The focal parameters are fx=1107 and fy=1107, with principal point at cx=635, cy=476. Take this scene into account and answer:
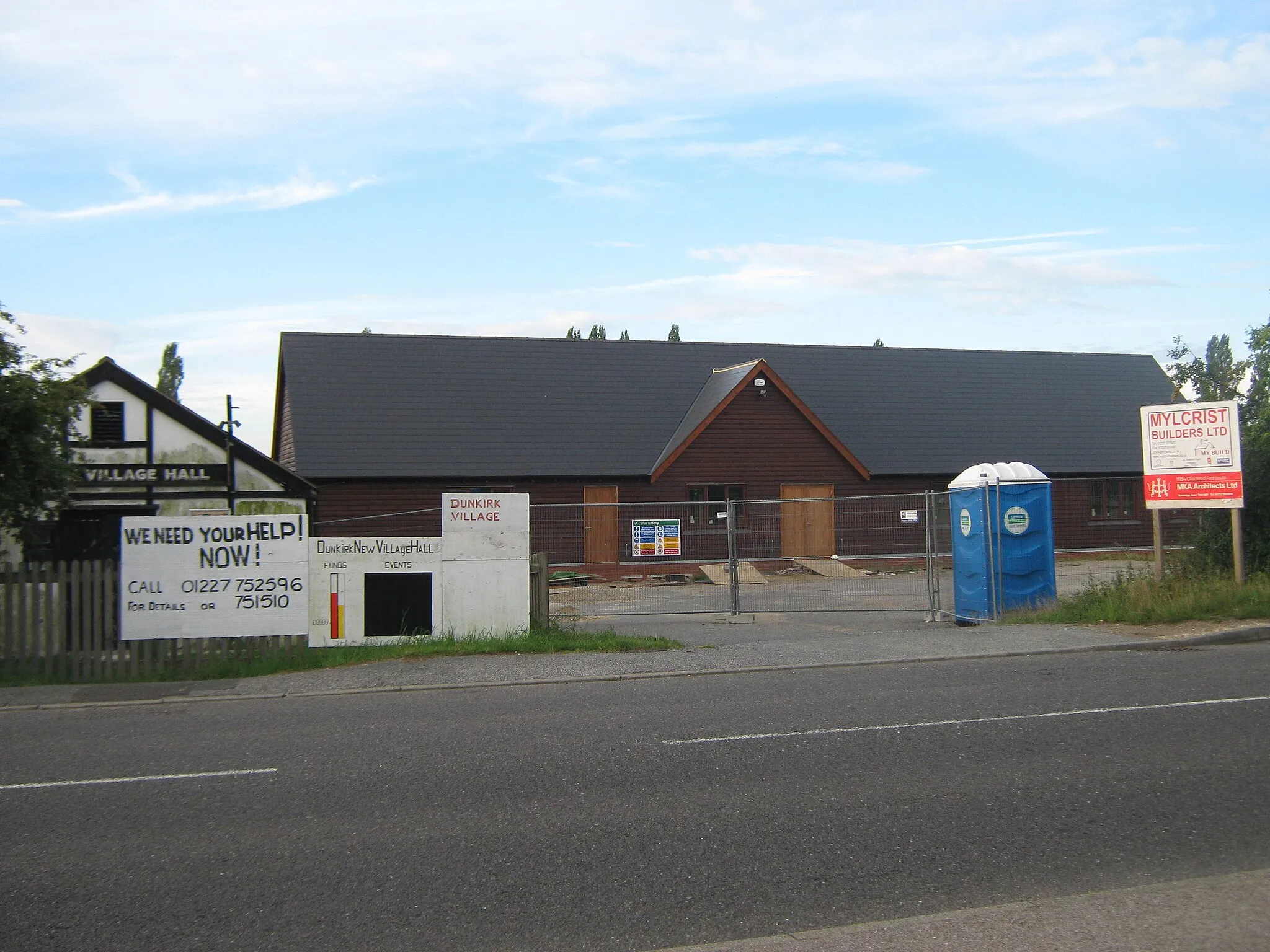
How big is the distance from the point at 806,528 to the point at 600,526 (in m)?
5.51

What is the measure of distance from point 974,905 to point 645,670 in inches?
314

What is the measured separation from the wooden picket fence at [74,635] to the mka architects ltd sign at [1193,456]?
46.8 feet

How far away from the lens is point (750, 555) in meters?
26.3

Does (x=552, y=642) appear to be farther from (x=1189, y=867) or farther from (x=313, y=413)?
(x=313, y=413)

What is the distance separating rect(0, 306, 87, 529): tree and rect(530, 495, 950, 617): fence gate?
→ 7.80m

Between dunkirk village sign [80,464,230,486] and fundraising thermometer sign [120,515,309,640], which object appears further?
dunkirk village sign [80,464,230,486]

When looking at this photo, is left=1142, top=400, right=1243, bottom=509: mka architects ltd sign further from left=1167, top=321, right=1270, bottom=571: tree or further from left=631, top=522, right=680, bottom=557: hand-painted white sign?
left=631, top=522, right=680, bottom=557: hand-painted white sign

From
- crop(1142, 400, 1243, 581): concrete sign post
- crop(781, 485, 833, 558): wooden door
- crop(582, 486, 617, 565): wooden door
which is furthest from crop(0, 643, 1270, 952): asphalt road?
crop(582, 486, 617, 565): wooden door

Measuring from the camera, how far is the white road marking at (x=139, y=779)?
795 cm

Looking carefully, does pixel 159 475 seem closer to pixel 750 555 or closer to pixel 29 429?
pixel 29 429

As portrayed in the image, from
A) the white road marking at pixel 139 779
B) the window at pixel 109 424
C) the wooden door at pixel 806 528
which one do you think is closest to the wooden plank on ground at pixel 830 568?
the wooden door at pixel 806 528

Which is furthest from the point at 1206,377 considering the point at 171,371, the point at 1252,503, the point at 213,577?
the point at 171,371

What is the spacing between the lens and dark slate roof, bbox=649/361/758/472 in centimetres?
3328

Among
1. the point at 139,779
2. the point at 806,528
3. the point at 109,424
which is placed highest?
the point at 109,424
